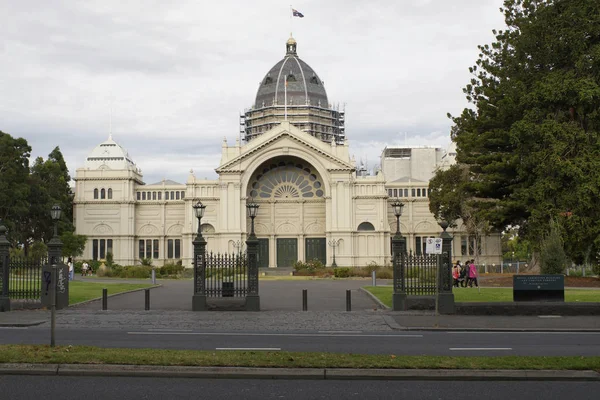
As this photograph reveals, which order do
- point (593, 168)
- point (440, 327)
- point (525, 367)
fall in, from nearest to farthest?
point (525, 367) → point (440, 327) → point (593, 168)

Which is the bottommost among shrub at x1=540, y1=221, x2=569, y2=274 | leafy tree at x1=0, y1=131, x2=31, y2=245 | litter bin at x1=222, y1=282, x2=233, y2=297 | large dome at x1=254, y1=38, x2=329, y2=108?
litter bin at x1=222, y1=282, x2=233, y2=297

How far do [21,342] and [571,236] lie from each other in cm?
3154

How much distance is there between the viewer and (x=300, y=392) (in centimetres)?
1087

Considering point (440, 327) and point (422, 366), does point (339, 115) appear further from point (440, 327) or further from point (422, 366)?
point (422, 366)

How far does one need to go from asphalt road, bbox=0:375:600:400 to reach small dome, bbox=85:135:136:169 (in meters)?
71.1

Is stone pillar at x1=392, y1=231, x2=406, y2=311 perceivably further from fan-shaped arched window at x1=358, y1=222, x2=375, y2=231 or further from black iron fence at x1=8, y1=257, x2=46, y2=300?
fan-shaped arched window at x1=358, y1=222, x2=375, y2=231

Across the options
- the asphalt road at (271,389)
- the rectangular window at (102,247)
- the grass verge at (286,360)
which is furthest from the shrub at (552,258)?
the rectangular window at (102,247)

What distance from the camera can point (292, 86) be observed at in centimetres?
8938

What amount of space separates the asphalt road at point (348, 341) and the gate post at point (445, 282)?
4711 mm

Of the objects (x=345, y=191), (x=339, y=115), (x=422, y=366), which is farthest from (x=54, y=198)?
(x=422, y=366)

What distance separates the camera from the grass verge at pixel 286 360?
40.2 ft

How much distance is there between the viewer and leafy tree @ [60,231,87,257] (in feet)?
224

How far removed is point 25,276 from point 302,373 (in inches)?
719

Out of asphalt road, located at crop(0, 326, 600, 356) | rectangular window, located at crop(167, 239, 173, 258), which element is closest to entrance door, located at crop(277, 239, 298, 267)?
rectangular window, located at crop(167, 239, 173, 258)
